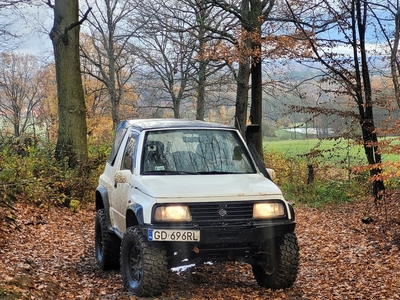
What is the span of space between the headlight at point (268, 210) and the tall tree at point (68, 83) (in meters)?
9.01

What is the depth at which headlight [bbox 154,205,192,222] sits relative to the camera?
5301mm

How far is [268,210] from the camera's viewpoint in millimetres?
5547

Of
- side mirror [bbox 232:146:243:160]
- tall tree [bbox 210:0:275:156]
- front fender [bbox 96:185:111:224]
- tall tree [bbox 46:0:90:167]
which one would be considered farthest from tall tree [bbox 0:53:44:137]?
side mirror [bbox 232:146:243:160]

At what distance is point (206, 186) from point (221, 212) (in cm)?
36

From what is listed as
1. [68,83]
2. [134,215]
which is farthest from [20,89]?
[134,215]

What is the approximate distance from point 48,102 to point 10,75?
22.8ft

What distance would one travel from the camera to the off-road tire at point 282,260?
5824 millimetres

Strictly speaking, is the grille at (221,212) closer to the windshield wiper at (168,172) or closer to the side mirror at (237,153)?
the windshield wiper at (168,172)

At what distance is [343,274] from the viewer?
287 inches

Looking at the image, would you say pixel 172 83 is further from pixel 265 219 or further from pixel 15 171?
pixel 265 219

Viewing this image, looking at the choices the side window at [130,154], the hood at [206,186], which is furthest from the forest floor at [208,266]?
the side window at [130,154]

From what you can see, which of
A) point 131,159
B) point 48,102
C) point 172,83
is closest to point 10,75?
point 48,102

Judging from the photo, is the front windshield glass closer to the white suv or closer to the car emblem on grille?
the white suv

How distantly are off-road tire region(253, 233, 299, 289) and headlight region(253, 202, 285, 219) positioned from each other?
0.44 meters
